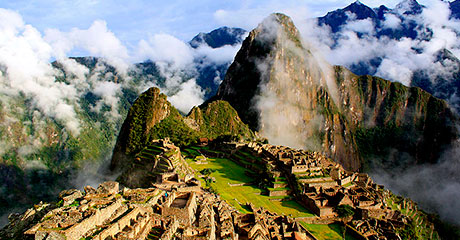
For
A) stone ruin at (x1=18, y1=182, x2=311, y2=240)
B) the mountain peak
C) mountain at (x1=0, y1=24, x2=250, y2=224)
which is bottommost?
mountain at (x1=0, y1=24, x2=250, y2=224)

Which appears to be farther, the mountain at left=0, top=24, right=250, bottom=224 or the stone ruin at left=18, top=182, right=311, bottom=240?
the mountain at left=0, top=24, right=250, bottom=224

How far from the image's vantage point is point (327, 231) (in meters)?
36.4

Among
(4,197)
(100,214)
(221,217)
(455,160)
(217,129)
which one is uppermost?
(100,214)

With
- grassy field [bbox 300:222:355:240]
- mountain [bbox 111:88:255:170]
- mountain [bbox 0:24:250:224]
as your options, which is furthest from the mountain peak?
grassy field [bbox 300:222:355:240]

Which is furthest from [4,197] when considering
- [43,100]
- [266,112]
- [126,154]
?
[266,112]

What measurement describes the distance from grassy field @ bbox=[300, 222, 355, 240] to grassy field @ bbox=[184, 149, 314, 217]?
2079mm

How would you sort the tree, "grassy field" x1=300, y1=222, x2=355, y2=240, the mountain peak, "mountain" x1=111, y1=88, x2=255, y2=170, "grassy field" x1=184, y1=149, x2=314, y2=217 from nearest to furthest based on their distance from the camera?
"grassy field" x1=300, y1=222, x2=355, y2=240 → "grassy field" x1=184, y1=149, x2=314, y2=217 → the tree → "mountain" x1=111, y1=88, x2=255, y2=170 → the mountain peak

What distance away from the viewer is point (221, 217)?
2441 centimetres

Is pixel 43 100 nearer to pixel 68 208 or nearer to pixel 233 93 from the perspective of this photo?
pixel 233 93

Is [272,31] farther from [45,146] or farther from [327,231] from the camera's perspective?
[327,231]

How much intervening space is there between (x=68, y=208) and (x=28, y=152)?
132 m

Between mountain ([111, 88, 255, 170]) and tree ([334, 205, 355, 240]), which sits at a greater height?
mountain ([111, 88, 255, 170])

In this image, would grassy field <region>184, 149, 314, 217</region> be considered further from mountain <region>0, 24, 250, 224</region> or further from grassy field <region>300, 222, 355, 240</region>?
mountain <region>0, 24, 250, 224</region>

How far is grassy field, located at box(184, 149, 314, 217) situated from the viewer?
38625 mm
